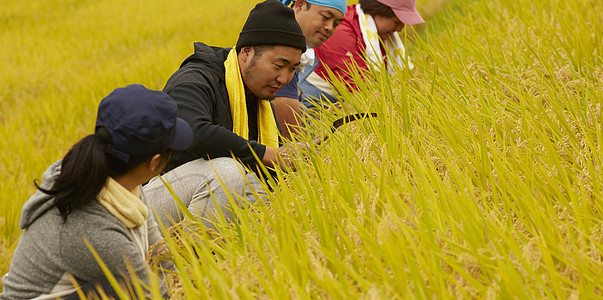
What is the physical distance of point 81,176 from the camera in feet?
3.93

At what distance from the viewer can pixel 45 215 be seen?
1237 millimetres

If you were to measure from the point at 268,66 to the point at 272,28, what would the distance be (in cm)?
13

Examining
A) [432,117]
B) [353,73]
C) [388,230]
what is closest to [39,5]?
[353,73]

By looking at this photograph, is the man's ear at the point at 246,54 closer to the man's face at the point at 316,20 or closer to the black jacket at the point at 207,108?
the black jacket at the point at 207,108

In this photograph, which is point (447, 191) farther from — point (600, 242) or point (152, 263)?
point (152, 263)

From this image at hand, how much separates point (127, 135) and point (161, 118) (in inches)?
3.6

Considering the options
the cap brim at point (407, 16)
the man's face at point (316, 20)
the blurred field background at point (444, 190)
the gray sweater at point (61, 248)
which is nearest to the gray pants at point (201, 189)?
the blurred field background at point (444, 190)

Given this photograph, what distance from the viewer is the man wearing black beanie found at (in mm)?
1736

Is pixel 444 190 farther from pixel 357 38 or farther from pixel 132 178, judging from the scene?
pixel 357 38

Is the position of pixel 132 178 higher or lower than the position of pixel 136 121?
lower

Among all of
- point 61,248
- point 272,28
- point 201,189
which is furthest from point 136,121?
point 272,28

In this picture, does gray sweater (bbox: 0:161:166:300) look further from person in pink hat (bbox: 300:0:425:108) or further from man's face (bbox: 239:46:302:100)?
person in pink hat (bbox: 300:0:425:108)

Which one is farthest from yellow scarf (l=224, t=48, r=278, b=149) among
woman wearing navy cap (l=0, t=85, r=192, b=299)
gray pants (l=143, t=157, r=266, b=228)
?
woman wearing navy cap (l=0, t=85, r=192, b=299)

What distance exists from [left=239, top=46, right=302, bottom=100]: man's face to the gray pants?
13.4 inches
